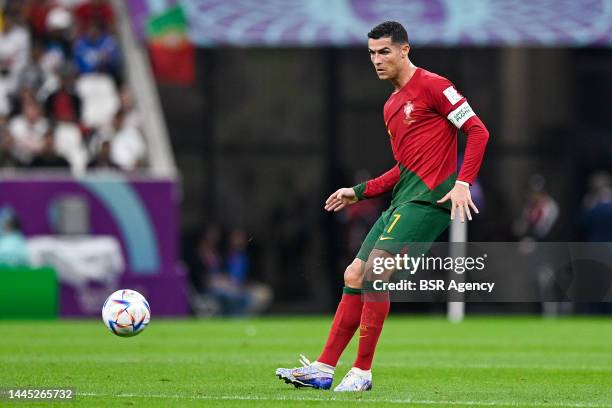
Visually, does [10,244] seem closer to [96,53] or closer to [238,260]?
[96,53]

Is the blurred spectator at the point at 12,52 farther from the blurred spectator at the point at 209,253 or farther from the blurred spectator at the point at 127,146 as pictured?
the blurred spectator at the point at 209,253

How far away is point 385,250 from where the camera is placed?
31.6 ft

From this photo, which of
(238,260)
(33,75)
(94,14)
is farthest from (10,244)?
(94,14)

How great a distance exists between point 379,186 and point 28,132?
13.5m

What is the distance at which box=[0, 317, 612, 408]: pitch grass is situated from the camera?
948 centimetres

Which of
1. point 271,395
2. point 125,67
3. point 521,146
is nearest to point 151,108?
point 125,67

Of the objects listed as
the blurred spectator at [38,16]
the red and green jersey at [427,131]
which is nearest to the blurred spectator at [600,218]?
the blurred spectator at [38,16]

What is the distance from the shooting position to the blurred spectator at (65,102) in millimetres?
23219

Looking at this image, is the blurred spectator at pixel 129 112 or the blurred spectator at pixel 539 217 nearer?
the blurred spectator at pixel 129 112

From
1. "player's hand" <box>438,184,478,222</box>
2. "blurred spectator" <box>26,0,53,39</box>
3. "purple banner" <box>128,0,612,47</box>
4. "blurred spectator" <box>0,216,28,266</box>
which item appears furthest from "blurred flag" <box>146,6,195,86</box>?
"player's hand" <box>438,184,478,222</box>

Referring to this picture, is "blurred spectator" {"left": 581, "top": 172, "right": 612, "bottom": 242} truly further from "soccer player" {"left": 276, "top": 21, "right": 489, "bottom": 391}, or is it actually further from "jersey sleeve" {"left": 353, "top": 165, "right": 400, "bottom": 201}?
"soccer player" {"left": 276, "top": 21, "right": 489, "bottom": 391}

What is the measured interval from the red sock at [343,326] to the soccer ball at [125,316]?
1595mm

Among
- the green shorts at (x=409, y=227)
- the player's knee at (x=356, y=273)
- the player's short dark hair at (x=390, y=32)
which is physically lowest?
the player's knee at (x=356, y=273)

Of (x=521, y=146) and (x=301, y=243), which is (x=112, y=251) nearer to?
(x=301, y=243)
